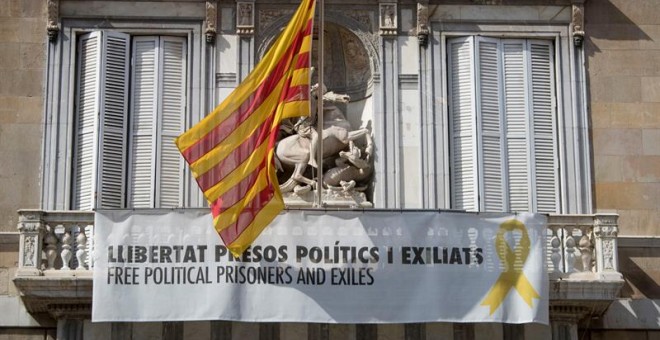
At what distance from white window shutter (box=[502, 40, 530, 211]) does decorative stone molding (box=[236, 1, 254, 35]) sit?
4.38 meters

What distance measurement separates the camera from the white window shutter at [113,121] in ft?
82.0

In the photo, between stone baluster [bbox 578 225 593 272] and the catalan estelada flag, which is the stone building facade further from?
the catalan estelada flag

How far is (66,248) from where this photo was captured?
23406 mm

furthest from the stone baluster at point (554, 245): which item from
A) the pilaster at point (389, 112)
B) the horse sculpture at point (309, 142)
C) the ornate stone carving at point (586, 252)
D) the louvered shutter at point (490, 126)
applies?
the horse sculpture at point (309, 142)

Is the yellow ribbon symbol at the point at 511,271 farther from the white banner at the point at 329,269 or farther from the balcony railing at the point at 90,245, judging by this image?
the balcony railing at the point at 90,245

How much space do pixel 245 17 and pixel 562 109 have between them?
5.64 meters

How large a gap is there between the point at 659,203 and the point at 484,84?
11.7 feet

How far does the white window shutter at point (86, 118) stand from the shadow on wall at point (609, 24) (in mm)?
8443

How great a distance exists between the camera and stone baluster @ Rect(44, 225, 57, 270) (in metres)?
23.4

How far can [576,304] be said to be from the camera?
23.7 m

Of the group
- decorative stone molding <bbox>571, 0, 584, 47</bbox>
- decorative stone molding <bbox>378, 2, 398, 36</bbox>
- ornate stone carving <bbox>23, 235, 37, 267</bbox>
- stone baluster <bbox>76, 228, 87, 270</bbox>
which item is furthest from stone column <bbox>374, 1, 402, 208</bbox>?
ornate stone carving <bbox>23, 235, 37, 267</bbox>

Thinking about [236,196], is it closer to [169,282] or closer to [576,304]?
[169,282]

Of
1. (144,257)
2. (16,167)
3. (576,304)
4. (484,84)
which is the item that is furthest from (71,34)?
(576,304)

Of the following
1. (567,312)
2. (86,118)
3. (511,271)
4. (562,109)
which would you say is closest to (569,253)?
(567,312)
